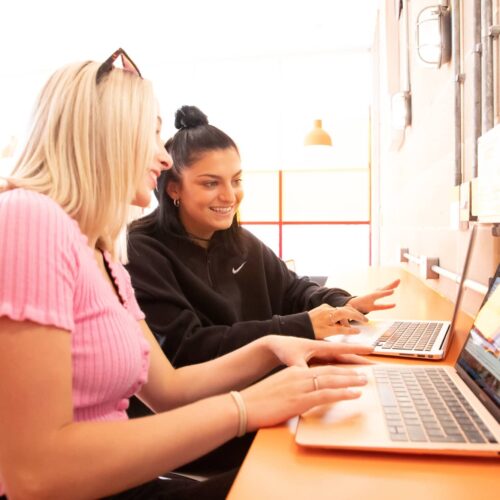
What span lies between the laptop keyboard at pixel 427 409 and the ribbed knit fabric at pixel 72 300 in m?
0.42

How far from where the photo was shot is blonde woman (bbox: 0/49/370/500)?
2.09 ft

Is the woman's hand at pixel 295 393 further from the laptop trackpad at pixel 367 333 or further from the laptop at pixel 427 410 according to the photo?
the laptop trackpad at pixel 367 333

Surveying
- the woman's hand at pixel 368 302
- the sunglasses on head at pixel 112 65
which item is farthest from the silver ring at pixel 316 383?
the woman's hand at pixel 368 302

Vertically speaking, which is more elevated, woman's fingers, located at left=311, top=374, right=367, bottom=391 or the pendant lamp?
the pendant lamp

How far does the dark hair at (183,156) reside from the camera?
157 cm

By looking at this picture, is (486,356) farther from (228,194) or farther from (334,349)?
(228,194)

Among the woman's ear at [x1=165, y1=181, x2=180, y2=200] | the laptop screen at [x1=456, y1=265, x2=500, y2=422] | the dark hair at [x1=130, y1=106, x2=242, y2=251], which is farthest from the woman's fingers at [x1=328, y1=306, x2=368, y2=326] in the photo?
the woman's ear at [x1=165, y1=181, x2=180, y2=200]

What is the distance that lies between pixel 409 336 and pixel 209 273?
26.0 inches

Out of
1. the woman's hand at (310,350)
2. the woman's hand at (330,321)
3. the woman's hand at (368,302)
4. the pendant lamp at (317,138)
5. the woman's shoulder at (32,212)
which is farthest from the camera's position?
the pendant lamp at (317,138)

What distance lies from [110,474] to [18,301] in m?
0.25

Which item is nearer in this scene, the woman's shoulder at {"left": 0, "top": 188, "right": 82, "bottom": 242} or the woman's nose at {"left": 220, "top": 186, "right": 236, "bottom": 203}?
the woman's shoulder at {"left": 0, "top": 188, "right": 82, "bottom": 242}

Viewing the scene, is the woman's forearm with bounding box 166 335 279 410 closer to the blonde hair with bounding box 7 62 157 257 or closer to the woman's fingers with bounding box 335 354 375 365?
the woman's fingers with bounding box 335 354 375 365

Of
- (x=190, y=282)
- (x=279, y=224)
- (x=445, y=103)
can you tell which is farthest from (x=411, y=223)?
(x=279, y=224)

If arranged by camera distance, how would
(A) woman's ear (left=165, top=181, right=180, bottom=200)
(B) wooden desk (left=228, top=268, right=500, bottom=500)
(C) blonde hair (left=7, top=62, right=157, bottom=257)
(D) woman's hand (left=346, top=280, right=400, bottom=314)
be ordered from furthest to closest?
1. (A) woman's ear (left=165, top=181, right=180, bottom=200)
2. (D) woman's hand (left=346, top=280, right=400, bottom=314)
3. (C) blonde hair (left=7, top=62, right=157, bottom=257)
4. (B) wooden desk (left=228, top=268, right=500, bottom=500)
